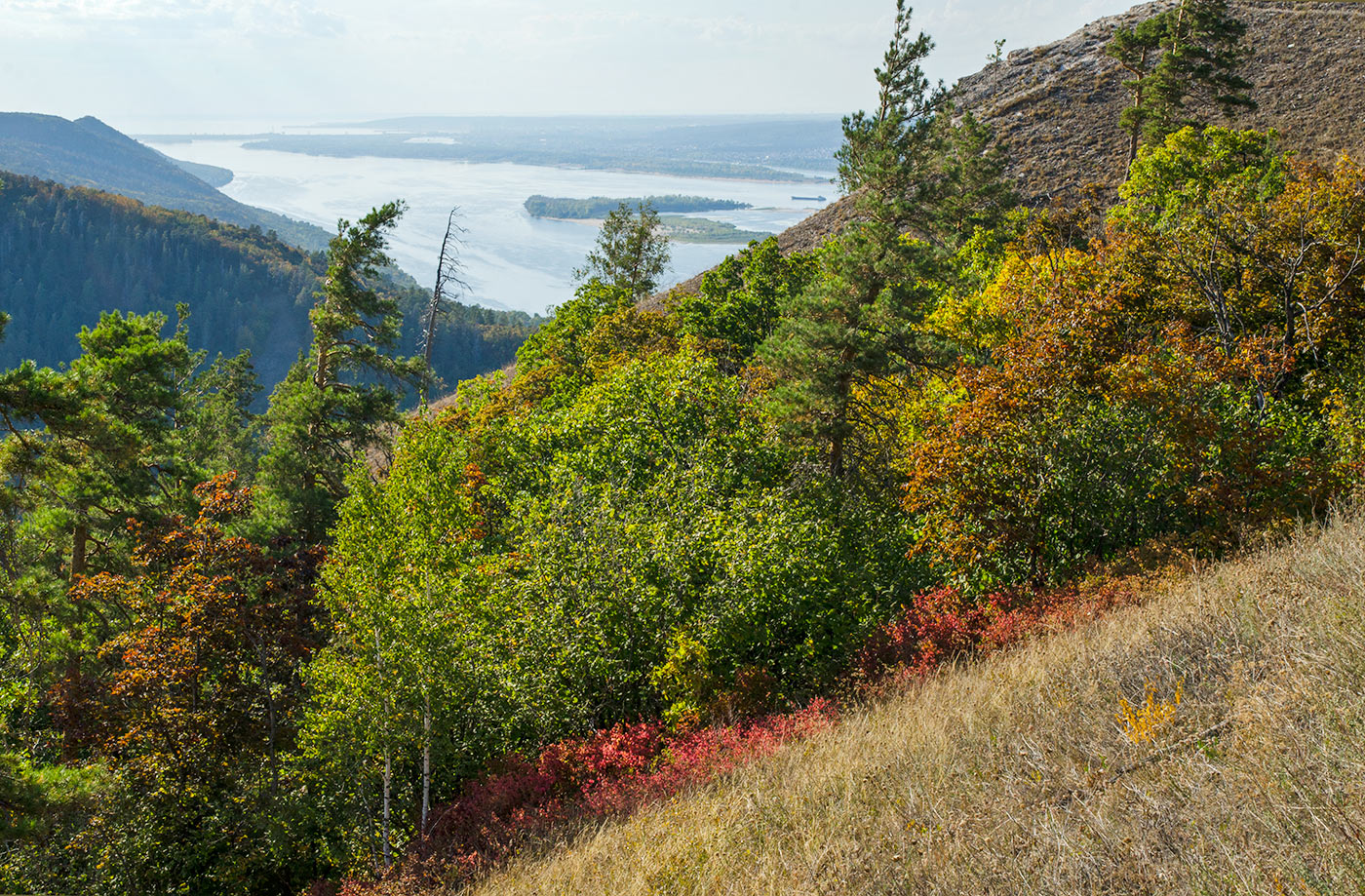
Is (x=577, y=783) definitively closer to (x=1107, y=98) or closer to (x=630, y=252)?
(x=630, y=252)

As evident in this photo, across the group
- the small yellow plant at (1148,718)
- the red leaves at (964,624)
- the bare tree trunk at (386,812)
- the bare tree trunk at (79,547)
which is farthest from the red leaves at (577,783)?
the bare tree trunk at (79,547)

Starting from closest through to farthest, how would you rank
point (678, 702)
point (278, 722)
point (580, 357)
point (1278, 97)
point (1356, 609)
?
point (1356, 609) → point (678, 702) → point (278, 722) → point (580, 357) → point (1278, 97)

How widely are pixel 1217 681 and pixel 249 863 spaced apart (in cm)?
1279

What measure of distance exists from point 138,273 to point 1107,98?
20019cm

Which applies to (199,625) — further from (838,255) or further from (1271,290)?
(1271,290)

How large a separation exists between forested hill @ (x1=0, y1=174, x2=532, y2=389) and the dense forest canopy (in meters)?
174

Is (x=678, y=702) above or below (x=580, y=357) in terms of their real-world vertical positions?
below

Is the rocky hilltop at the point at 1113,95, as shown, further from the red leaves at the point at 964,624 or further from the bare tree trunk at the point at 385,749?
the bare tree trunk at the point at 385,749

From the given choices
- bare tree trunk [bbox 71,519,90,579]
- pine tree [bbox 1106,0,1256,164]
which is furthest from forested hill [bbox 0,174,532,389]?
bare tree trunk [bbox 71,519,90,579]

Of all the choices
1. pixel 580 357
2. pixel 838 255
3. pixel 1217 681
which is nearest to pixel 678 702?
pixel 1217 681

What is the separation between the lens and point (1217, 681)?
6.55 meters

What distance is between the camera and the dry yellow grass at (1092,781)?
4.68 meters

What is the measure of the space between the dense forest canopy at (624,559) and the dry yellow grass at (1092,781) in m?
2.30

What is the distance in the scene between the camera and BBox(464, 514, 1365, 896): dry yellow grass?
468 cm
